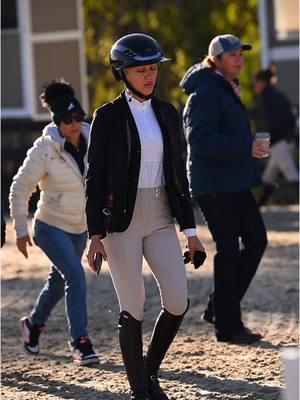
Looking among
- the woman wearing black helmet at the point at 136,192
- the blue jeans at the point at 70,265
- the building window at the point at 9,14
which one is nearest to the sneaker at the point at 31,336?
the blue jeans at the point at 70,265

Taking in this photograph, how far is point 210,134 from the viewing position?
26.3 feet

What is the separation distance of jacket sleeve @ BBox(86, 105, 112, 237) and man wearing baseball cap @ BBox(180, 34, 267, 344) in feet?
6.13

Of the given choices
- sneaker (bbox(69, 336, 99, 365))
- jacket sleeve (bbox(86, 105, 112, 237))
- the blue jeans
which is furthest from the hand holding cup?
jacket sleeve (bbox(86, 105, 112, 237))

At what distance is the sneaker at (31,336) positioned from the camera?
26.8 ft

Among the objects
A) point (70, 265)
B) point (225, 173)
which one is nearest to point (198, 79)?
point (225, 173)

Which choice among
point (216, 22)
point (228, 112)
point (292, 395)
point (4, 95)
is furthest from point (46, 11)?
point (292, 395)

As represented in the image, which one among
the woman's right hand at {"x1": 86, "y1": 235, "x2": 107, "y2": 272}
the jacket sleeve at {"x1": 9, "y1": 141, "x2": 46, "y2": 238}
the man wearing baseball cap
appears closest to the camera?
the woman's right hand at {"x1": 86, "y1": 235, "x2": 107, "y2": 272}

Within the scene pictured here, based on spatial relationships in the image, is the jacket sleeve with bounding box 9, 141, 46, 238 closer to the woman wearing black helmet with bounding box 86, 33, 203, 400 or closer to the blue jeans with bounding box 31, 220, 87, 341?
the blue jeans with bounding box 31, 220, 87, 341

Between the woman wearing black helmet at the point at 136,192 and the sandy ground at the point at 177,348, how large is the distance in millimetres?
718

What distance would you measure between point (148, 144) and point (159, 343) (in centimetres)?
104

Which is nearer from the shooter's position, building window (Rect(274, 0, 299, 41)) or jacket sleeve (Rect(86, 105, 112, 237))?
jacket sleeve (Rect(86, 105, 112, 237))

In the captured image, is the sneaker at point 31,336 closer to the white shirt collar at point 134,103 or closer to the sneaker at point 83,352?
the sneaker at point 83,352

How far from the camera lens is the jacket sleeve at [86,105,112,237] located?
20.3 ft

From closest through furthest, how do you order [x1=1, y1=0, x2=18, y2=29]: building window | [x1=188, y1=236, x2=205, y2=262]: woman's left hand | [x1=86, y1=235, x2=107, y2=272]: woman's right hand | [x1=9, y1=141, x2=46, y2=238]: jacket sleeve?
[x1=86, y1=235, x2=107, y2=272]: woman's right hand, [x1=188, y1=236, x2=205, y2=262]: woman's left hand, [x1=9, y1=141, x2=46, y2=238]: jacket sleeve, [x1=1, y1=0, x2=18, y2=29]: building window
